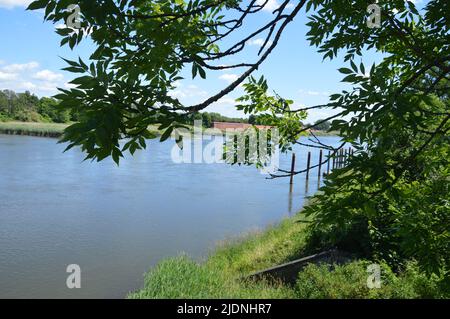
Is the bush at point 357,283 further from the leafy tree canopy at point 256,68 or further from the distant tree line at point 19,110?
the distant tree line at point 19,110

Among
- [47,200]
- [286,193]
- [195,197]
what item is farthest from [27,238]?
[286,193]

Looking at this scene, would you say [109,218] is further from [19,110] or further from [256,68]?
[19,110]

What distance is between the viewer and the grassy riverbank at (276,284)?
8289 mm

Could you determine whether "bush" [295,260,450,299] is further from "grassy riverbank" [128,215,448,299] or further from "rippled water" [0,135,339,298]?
"rippled water" [0,135,339,298]

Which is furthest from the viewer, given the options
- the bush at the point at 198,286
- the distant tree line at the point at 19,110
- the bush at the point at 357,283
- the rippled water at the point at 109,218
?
the distant tree line at the point at 19,110

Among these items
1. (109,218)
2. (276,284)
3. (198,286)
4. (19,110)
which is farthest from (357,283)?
(19,110)

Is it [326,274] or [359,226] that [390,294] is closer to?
[326,274]

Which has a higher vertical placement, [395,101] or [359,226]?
[395,101]

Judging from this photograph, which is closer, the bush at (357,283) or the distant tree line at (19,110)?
the bush at (357,283)

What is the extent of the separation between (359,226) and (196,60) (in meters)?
9.90

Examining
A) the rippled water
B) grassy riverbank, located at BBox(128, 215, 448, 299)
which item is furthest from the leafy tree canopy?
the rippled water

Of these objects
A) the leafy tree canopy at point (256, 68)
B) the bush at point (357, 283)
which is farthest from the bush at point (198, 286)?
the leafy tree canopy at point (256, 68)

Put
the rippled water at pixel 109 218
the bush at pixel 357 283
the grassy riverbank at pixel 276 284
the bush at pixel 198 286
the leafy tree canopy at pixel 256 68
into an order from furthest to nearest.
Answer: the rippled water at pixel 109 218 → the bush at pixel 198 286 → the grassy riverbank at pixel 276 284 → the bush at pixel 357 283 → the leafy tree canopy at pixel 256 68
